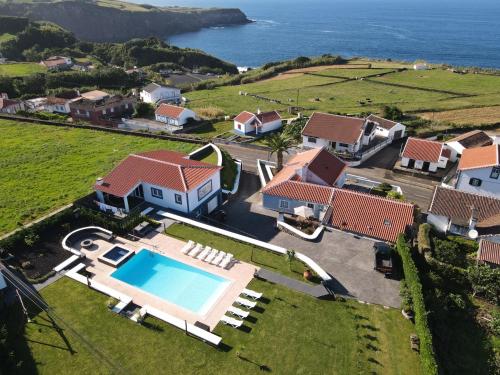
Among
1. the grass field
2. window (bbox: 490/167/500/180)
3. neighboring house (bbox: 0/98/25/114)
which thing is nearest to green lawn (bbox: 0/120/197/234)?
neighboring house (bbox: 0/98/25/114)

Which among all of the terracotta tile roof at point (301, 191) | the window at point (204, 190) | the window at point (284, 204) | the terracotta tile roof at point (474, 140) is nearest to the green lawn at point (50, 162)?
the window at point (204, 190)

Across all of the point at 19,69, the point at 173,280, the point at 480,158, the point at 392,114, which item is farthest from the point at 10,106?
the point at 480,158

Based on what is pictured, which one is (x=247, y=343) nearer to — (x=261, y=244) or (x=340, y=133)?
(x=261, y=244)

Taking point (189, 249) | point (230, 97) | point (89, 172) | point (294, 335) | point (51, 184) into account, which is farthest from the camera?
point (230, 97)

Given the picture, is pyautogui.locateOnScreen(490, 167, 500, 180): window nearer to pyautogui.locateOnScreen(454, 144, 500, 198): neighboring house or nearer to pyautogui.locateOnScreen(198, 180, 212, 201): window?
pyautogui.locateOnScreen(454, 144, 500, 198): neighboring house

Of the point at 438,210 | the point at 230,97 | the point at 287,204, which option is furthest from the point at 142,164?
the point at 230,97

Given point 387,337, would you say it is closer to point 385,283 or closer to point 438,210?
point 385,283
